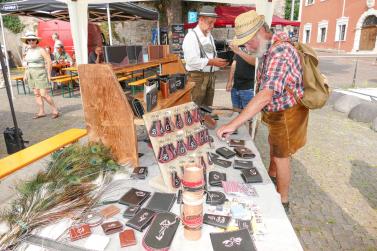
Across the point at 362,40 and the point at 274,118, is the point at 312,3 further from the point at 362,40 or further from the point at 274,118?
the point at 274,118

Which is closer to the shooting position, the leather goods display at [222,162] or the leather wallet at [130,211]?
the leather wallet at [130,211]

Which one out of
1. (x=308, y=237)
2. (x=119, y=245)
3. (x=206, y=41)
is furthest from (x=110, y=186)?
(x=206, y=41)

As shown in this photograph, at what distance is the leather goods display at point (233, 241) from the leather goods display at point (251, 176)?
1.99ft

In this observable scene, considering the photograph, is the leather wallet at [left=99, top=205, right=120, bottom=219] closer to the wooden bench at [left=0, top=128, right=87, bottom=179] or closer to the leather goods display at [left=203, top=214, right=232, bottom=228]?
the leather goods display at [left=203, top=214, right=232, bottom=228]

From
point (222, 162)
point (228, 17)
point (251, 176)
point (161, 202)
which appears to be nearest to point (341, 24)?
point (228, 17)

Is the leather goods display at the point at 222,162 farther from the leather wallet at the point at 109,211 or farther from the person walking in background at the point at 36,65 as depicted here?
the person walking in background at the point at 36,65

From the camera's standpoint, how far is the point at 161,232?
1571 millimetres

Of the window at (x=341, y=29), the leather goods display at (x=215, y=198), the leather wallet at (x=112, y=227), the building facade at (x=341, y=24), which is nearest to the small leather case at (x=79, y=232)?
the leather wallet at (x=112, y=227)

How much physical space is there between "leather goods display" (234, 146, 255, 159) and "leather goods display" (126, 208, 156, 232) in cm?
109

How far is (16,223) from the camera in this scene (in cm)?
156

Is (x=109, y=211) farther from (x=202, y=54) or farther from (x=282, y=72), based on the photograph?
(x=202, y=54)

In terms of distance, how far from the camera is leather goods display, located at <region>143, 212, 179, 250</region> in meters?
1.48

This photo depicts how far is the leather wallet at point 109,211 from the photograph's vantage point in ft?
5.76

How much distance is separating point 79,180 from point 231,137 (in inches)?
66.7
